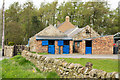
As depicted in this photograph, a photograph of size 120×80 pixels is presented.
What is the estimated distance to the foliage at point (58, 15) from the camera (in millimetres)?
35188

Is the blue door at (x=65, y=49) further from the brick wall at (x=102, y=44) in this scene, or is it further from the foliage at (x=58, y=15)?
the foliage at (x=58, y=15)

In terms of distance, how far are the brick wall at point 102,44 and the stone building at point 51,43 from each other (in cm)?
389

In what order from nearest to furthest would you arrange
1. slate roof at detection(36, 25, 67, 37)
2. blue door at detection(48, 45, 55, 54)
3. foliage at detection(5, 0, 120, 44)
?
blue door at detection(48, 45, 55, 54) → slate roof at detection(36, 25, 67, 37) → foliage at detection(5, 0, 120, 44)

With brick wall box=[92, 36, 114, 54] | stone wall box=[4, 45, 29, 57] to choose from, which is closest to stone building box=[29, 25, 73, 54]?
stone wall box=[4, 45, 29, 57]

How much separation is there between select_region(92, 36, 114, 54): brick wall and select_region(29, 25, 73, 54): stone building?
389 centimetres

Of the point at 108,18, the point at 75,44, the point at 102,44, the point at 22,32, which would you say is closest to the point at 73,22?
the point at 108,18

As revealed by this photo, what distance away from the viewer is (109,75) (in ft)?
11.5

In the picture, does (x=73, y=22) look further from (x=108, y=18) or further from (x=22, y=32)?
(x=22, y=32)

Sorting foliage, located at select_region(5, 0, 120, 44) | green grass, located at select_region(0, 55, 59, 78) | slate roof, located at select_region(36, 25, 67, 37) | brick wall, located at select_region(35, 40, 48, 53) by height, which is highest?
foliage, located at select_region(5, 0, 120, 44)

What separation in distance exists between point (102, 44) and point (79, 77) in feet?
57.6

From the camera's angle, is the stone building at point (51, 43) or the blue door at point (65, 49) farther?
the blue door at point (65, 49)

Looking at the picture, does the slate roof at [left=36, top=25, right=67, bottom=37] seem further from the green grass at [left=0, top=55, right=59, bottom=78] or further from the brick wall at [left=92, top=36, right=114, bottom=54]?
the green grass at [left=0, top=55, right=59, bottom=78]

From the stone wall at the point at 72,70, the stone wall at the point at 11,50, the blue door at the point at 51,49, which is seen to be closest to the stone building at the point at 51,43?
the blue door at the point at 51,49

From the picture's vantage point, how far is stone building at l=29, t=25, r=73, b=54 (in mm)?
21358
